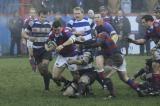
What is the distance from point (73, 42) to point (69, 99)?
1382 mm

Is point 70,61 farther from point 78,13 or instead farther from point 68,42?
point 78,13

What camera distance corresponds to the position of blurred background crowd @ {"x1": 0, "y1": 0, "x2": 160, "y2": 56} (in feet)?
96.0

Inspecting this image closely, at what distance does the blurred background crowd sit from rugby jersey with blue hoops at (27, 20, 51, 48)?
1383cm

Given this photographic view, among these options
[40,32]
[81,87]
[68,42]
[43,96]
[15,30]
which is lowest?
[43,96]

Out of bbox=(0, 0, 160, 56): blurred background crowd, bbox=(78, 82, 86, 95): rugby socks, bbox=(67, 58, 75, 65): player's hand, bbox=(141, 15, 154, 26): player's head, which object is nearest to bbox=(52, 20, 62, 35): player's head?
bbox=(67, 58, 75, 65): player's hand

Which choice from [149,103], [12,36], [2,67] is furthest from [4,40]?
[149,103]

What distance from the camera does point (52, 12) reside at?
99.2 feet

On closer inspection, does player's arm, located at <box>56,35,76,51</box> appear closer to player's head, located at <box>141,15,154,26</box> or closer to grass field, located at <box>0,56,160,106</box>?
grass field, located at <box>0,56,160,106</box>

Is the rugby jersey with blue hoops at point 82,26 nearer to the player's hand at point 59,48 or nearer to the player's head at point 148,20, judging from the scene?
the player's hand at point 59,48

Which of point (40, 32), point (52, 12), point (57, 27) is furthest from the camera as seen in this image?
point (52, 12)

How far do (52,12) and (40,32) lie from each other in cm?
1531

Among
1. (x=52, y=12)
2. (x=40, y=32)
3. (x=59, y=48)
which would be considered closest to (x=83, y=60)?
(x=59, y=48)

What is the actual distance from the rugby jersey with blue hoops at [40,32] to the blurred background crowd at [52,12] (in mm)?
13830

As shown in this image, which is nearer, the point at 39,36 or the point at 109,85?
the point at 109,85
